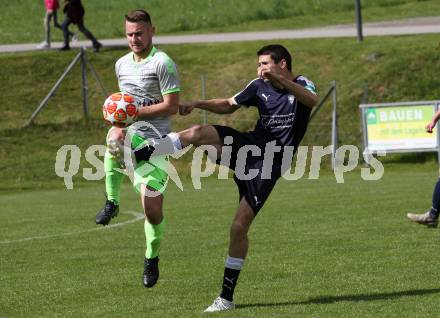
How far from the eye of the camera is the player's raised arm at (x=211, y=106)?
31.7ft

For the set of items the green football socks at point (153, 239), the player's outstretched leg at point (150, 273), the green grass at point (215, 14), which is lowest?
the player's outstretched leg at point (150, 273)

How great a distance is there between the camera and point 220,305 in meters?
9.18

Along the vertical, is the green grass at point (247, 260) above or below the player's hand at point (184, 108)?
below

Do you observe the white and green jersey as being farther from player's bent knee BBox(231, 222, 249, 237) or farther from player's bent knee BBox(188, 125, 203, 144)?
player's bent knee BBox(231, 222, 249, 237)

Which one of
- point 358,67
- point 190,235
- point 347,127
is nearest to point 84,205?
point 190,235

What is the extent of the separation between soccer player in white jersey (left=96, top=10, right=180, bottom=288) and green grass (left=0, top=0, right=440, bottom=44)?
100ft

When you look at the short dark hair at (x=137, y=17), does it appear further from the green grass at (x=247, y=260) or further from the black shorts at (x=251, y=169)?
the green grass at (x=247, y=260)

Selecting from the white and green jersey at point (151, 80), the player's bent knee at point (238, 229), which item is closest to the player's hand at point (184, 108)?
the white and green jersey at point (151, 80)


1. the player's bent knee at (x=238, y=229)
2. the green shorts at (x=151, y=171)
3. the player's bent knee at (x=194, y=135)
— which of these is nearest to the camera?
the player's bent knee at (x=194, y=135)

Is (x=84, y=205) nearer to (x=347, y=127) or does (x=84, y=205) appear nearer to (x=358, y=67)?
(x=347, y=127)

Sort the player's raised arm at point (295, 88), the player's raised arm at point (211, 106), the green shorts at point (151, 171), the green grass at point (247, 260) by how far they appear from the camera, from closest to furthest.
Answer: the player's raised arm at point (295, 88) → the green grass at point (247, 260) → the player's raised arm at point (211, 106) → the green shorts at point (151, 171)

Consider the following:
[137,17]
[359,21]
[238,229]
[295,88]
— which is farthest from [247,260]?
[359,21]

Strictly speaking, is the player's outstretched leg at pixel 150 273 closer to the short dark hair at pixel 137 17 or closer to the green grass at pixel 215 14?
the short dark hair at pixel 137 17

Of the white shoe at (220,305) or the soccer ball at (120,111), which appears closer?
the white shoe at (220,305)
